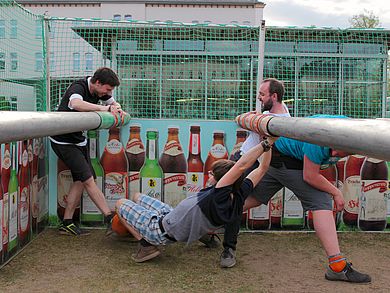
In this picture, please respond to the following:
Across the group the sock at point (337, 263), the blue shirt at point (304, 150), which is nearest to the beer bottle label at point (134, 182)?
the blue shirt at point (304, 150)

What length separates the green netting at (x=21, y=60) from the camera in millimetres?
4324

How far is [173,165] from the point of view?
4.77 meters

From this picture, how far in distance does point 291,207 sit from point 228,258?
4.34 feet

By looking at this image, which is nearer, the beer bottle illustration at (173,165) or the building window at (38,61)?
the beer bottle illustration at (173,165)

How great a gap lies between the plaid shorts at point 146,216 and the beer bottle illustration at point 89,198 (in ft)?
2.94

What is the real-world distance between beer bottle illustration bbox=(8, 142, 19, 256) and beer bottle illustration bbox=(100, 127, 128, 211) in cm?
114

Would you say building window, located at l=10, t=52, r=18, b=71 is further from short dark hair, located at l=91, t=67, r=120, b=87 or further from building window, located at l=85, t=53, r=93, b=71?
building window, located at l=85, t=53, r=93, b=71

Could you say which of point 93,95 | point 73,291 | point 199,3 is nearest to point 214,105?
point 93,95

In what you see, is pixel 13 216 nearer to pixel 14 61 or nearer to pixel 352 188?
pixel 14 61

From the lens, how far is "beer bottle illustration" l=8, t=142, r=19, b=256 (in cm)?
363

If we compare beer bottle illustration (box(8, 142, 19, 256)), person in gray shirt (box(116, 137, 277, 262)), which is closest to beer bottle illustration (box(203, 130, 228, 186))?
person in gray shirt (box(116, 137, 277, 262))

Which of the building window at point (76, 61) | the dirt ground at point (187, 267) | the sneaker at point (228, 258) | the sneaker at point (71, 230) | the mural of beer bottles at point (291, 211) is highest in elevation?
the building window at point (76, 61)

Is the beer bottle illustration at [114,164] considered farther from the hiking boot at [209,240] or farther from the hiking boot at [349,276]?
the hiking boot at [349,276]

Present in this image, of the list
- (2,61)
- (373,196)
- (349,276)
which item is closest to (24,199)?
(2,61)
